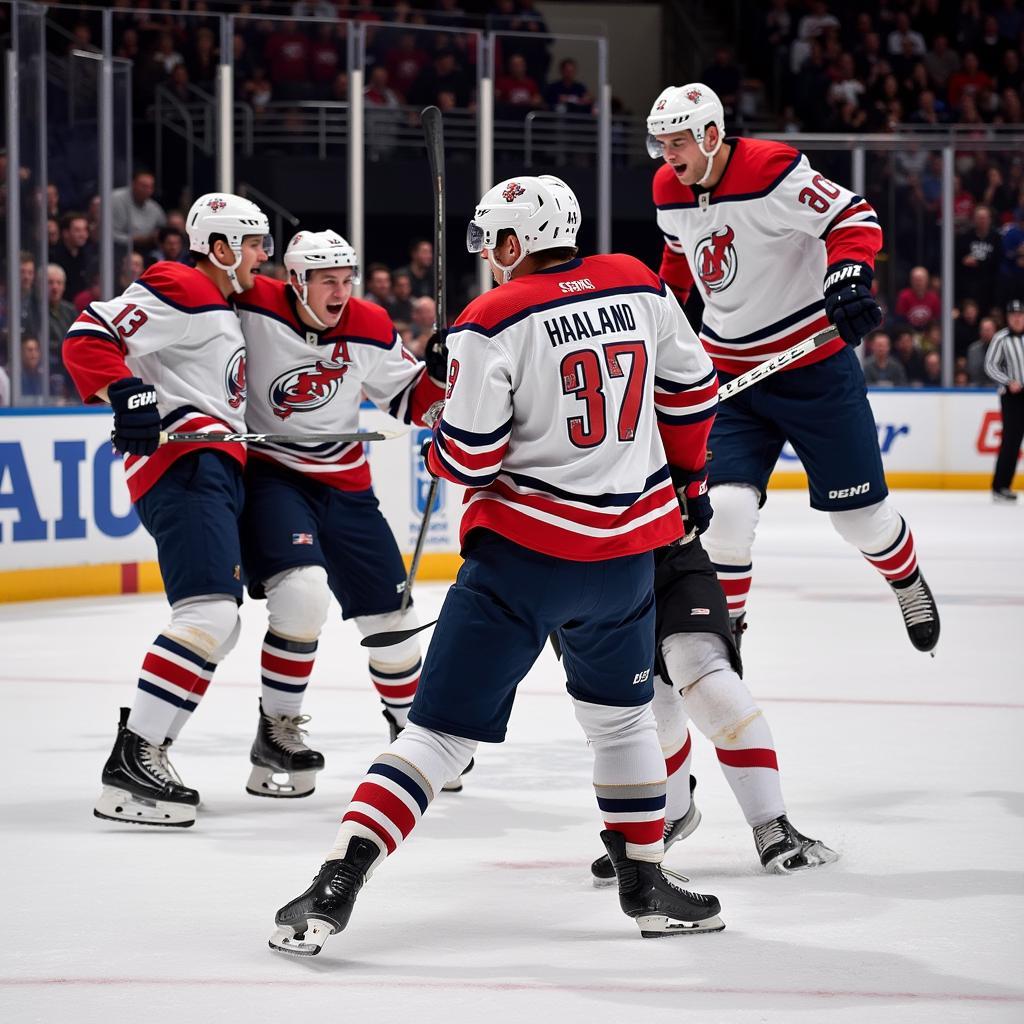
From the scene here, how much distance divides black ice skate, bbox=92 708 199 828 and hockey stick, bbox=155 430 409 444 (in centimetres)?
61

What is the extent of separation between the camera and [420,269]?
994cm

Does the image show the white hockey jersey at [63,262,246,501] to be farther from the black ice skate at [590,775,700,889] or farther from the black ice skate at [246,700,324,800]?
the black ice skate at [590,775,700,889]

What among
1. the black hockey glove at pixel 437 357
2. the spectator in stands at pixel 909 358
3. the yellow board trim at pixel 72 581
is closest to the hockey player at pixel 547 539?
the black hockey glove at pixel 437 357

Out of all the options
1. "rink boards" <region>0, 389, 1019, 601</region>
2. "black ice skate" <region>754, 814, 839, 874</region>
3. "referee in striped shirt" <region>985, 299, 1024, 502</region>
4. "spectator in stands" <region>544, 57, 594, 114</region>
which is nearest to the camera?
"black ice skate" <region>754, 814, 839, 874</region>

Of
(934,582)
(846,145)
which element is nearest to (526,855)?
(934,582)

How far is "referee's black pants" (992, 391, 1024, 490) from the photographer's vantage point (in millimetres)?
11102

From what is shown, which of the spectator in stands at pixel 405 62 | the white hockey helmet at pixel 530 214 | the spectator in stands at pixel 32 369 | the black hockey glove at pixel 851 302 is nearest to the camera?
the white hockey helmet at pixel 530 214

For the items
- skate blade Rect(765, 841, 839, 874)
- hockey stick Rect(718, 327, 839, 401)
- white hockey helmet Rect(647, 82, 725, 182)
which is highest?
white hockey helmet Rect(647, 82, 725, 182)

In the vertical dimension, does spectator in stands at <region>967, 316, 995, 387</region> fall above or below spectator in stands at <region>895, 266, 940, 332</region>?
below

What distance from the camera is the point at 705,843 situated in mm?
3393

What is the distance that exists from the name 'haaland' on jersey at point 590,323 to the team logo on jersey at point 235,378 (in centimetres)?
136

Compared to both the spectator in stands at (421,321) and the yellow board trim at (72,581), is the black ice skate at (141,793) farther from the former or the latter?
the spectator in stands at (421,321)

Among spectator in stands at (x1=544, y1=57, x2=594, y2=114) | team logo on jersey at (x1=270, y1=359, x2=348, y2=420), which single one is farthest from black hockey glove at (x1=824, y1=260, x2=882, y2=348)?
spectator in stands at (x1=544, y1=57, x2=594, y2=114)

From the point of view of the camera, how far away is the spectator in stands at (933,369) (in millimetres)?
12250
